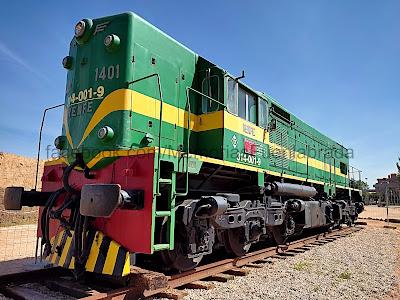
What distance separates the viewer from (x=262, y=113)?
306 inches

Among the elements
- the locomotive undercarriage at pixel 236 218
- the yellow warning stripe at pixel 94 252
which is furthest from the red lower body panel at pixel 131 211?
the locomotive undercarriage at pixel 236 218

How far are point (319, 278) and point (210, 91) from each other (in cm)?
385

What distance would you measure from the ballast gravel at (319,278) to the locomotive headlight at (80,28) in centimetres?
429

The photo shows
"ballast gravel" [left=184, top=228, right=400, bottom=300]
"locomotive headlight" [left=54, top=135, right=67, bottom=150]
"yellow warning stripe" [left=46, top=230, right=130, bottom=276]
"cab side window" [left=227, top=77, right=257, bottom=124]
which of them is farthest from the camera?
"cab side window" [left=227, top=77, right=257, bottom=124]

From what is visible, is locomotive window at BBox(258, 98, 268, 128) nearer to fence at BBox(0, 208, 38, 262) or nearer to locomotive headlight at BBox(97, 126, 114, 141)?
locomotive headlight at BBox(97, 126, 114, 141)

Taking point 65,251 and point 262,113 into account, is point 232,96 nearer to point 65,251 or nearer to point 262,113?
point 262,113

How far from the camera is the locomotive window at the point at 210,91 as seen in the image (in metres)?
6.29

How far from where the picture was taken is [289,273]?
19.6ft

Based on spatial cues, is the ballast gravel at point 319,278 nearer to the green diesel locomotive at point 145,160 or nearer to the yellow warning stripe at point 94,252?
the green diesel locomotive at point 145,160

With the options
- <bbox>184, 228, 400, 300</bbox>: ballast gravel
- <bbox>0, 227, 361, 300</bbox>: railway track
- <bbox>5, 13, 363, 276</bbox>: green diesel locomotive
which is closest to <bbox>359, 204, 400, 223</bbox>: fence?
<bbox>184, 228, 400, 300</bbox>: ballast gravel

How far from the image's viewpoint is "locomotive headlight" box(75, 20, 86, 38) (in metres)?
5.33

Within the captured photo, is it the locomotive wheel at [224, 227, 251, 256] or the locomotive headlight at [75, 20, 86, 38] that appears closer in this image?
the locomotive headlight at [75, 20, 86, 38]

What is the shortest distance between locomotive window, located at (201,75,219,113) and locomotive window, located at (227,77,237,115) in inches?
9.7

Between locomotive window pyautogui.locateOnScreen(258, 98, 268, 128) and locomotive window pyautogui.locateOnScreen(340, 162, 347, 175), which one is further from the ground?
locomotive window pyautogui.locateOnScreen(258, 98, 268, 128)
